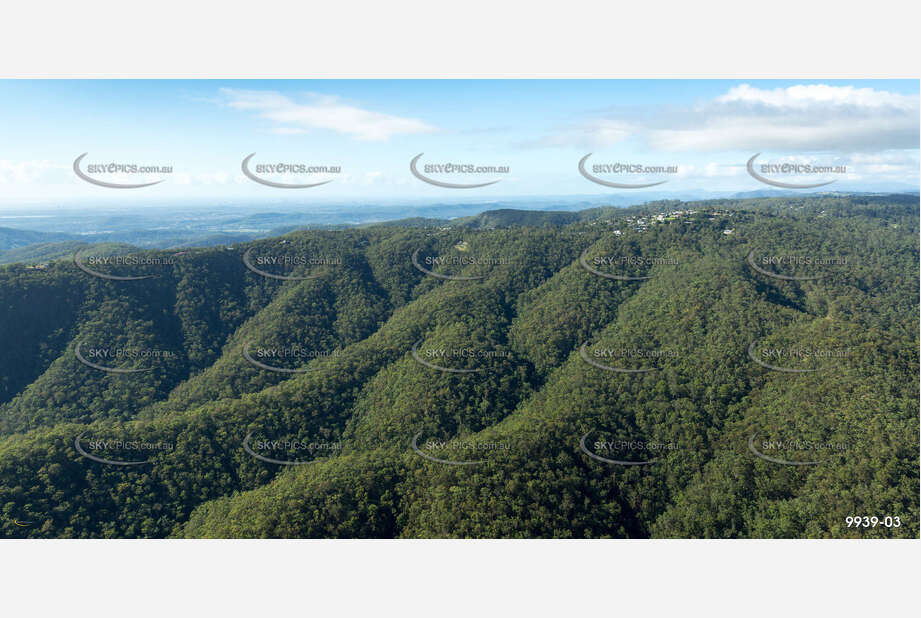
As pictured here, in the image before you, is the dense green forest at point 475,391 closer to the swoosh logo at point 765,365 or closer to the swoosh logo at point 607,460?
the swoosh logo at point 765,365

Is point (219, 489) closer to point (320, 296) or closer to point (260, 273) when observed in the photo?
point (320, 296)

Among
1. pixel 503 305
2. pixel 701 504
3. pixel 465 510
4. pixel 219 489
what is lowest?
pixel 219 489

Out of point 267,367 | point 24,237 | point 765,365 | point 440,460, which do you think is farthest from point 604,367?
point 24,237

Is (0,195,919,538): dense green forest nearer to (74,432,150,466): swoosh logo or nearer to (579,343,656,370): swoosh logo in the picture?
(74,432,150,466): swoosh logo

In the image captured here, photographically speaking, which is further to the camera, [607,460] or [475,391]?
[475,391]

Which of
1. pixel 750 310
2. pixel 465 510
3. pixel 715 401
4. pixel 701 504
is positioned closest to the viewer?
pixel 465 510

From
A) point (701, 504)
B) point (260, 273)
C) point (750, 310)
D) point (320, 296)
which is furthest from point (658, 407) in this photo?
point (260, 273)

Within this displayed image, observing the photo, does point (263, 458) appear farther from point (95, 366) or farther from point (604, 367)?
point (604, 367)

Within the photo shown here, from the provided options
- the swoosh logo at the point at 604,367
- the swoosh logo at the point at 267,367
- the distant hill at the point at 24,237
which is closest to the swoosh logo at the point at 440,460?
the swoosh logo at the point at 604,367
